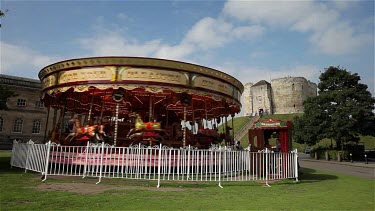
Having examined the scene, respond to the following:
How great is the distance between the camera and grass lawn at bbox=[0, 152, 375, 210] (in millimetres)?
5426

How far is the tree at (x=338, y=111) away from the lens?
89.0ft

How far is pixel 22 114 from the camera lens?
3500 cm

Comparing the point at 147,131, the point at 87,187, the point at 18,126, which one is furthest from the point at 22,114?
the point at 87,187

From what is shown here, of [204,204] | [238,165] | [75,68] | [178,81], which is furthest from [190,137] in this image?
[204,204]

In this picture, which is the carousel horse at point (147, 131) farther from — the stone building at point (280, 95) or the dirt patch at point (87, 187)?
the stone building at point (280, 95)

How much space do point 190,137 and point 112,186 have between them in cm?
752

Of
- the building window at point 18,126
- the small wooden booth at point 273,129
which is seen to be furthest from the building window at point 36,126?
the small wooden booth at point 273,129

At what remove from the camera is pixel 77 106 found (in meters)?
19.4

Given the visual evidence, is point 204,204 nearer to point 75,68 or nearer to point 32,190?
point 32,190

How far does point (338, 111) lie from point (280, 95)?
52106mm

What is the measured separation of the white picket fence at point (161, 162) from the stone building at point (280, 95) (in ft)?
234

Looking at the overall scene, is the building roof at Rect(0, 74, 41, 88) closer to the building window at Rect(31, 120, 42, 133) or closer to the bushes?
the building window at Rect(31, 120, 42, 133)

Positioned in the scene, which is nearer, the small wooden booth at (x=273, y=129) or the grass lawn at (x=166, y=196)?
the grass lawn at (x=166, y=196)

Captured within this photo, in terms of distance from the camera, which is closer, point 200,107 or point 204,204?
point 204,204
